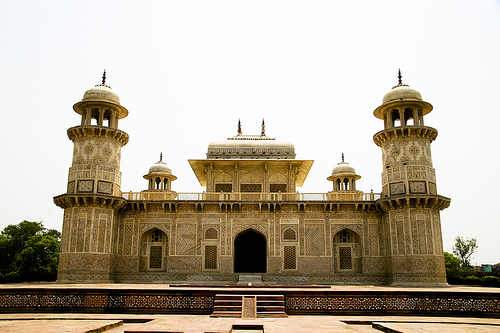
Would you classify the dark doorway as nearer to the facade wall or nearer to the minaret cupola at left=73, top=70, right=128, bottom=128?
the facade wall

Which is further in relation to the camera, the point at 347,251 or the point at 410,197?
the point at 347,251

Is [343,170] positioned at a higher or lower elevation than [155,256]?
higher

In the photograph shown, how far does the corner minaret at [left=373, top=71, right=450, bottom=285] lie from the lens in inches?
797

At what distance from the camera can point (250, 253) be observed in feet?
83.5

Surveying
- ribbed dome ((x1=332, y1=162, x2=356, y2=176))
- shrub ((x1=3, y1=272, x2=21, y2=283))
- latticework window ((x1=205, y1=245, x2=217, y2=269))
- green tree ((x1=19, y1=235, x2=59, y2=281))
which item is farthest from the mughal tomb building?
green tree ((x1=19, y1=235, x2=59, y2=281))

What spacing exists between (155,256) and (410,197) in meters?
13.1

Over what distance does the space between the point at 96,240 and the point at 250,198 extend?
313 inches

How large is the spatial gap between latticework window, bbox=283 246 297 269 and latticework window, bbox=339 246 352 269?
2522 mm

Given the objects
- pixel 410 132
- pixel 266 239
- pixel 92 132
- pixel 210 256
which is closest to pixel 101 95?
pixel 92 132

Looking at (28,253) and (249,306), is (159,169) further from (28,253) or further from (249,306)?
(249,306)

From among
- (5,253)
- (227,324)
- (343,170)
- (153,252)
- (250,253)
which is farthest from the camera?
(5,253)

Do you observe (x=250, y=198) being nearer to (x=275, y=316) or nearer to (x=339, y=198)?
(x=339, y=198)

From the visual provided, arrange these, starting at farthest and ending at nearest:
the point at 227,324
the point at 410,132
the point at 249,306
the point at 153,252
A: the point at 153,252, the point at 410,132, the point at 249,306, the point at 227,324

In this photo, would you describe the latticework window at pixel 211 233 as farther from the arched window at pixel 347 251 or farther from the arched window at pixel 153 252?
the arched window at pixel 347 251
